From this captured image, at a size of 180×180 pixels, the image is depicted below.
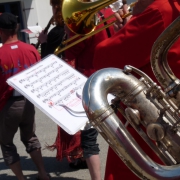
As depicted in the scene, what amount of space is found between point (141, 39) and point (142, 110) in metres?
0.28

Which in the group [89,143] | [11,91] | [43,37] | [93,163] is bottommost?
[93,163]

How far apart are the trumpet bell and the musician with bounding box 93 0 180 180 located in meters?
0.33

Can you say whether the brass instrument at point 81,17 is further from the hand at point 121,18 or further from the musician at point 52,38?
the musician at point 52,38

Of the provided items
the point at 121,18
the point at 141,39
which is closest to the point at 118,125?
the point at 141,39

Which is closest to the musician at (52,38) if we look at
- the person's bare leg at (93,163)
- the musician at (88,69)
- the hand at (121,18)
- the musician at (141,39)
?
the musician at (88,69)

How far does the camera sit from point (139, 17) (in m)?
1.64

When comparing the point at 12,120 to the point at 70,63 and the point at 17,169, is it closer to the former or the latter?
the point at 17,169

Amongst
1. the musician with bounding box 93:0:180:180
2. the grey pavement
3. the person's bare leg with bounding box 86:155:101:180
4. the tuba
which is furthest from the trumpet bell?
the grey pavement

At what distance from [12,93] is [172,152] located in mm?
1906

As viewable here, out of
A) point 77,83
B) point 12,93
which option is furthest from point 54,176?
point 77,83

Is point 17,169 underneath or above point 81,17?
underneath

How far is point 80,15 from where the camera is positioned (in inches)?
Result: 85.3

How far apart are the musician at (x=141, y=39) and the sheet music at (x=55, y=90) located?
0.92 ft

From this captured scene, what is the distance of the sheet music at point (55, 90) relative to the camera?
1860 mm
